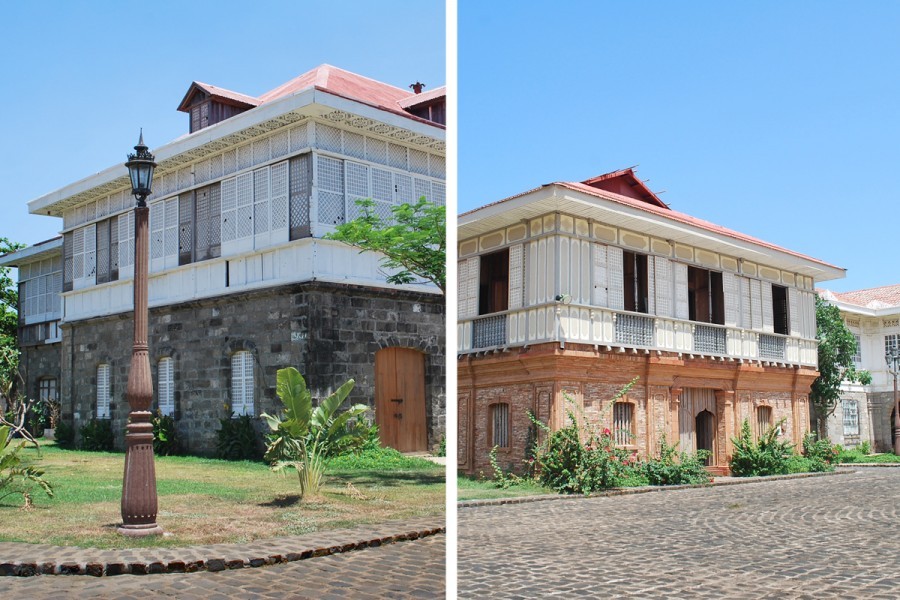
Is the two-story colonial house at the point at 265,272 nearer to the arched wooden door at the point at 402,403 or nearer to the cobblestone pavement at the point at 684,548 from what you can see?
the arched wooden door at the point at 402,403

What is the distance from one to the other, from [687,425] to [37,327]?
341 inches

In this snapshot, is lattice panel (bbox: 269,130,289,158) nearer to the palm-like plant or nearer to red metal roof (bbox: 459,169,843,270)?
the palm-like plant

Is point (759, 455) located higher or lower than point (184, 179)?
lower

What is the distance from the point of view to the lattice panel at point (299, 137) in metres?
4.55

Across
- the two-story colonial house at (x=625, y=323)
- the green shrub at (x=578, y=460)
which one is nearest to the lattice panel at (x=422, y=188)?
the two-story colonial house at (x=625, y=323)

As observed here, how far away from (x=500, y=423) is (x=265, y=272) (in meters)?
3.73

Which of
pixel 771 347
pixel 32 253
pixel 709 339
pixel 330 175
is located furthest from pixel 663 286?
pixel 32 253

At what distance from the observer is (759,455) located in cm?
1188

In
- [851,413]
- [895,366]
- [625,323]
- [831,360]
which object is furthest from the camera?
[895,366]

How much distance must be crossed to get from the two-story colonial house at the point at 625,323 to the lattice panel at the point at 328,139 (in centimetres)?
222

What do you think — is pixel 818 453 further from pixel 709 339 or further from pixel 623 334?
pixel 623 334

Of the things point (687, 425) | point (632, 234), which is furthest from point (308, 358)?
point (687, 425)

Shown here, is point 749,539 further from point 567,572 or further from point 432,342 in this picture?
point 432,342

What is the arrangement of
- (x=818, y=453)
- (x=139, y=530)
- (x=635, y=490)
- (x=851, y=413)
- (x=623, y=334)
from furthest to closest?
1. (x=851, y=413)
2. (x=818, y=453)
3. (x=623, y=334)
4. (x=635, y=490)
5. (x=139, y=530)
